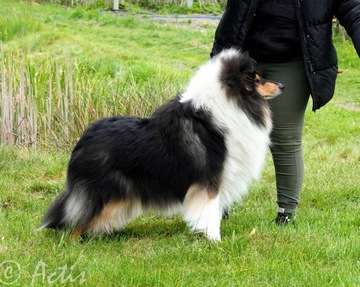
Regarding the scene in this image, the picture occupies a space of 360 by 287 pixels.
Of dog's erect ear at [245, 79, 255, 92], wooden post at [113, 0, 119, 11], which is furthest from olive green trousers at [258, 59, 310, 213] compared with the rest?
wooden post at [113, 0, 119, 11]

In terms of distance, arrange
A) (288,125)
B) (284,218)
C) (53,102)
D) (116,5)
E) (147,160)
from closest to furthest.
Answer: (147,160) → (288,125) → (284,218) → (53,102) → (116,5)

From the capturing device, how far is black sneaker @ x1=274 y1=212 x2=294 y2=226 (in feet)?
14.5

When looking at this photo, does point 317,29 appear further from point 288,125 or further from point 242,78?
point 288,125

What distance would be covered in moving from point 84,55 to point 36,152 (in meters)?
5.24

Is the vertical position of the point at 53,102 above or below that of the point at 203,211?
below

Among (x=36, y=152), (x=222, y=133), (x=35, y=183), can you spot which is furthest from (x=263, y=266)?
(x=36, y=152)

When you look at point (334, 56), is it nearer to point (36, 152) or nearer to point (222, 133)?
point (222, 133)

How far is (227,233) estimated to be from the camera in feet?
13.9

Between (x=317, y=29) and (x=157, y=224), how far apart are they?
1.90m

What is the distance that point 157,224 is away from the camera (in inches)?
176

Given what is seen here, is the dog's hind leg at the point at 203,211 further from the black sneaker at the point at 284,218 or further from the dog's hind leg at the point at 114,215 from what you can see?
the black sneaker at the point at 284,218

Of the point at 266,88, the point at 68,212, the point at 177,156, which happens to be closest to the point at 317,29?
the point at 266,88

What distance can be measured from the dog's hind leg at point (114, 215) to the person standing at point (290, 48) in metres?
1.19

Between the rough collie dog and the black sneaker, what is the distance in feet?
2.02
